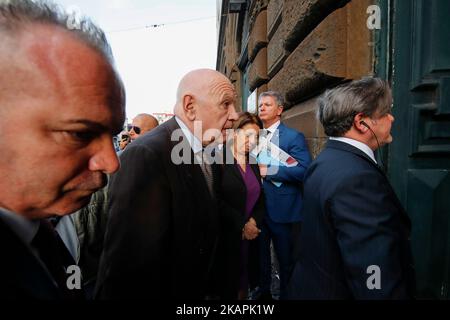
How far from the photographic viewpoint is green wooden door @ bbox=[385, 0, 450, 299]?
1700 millimetres

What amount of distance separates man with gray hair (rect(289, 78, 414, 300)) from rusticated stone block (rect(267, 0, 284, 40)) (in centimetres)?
229

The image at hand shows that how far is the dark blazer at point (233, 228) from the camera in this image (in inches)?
70.4

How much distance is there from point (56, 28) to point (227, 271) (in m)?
1.60

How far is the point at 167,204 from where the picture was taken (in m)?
1.26

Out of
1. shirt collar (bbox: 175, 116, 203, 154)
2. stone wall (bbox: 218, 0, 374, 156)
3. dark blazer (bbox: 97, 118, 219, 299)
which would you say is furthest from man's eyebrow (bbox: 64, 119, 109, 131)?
stone wall (bbox: 218, 0, 374, 156)

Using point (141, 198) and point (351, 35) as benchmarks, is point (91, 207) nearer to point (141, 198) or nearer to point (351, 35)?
point (141, 198)

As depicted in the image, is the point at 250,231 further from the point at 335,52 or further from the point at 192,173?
the point at 335,52

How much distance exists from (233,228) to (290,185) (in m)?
0.78

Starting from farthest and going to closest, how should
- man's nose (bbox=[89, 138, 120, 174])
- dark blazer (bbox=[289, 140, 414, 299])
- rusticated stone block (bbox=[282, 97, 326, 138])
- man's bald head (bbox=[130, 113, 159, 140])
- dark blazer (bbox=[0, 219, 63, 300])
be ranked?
1. man's bald head (bbox=[130, 113, 159, 140])
2. rusticated stone block (bbox=[282, 97, 326, 138])
3. dark blazer (bbox=[289, 140, 414, 299])
4. man's nose (bbox=[89, 138, 120, 174])
5. dark blazer (bbox=[0, 219, 63, 300])

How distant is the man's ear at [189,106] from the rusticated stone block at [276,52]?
2063 millimetres

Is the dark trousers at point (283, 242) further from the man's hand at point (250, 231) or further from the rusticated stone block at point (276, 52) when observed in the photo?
the rusticated stone block at point (276, 52)

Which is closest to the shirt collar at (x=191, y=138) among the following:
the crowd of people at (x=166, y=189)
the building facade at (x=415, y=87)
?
the crowd of people at (x=166, y=189)

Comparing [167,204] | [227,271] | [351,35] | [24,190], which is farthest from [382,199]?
[351,35]

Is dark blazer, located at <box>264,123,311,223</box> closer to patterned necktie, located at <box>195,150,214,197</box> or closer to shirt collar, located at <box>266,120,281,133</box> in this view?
shirt collar, located at <box>266,120,281,133</box>
